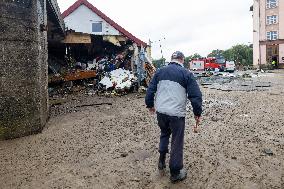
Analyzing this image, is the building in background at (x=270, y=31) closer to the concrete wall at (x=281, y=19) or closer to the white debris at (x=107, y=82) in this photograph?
the concrete wall at (x=281, y=19)

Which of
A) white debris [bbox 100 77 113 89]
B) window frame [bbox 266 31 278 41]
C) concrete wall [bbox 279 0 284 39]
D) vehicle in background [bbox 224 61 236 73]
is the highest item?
concrete wall [bbox 279 0 284 39]

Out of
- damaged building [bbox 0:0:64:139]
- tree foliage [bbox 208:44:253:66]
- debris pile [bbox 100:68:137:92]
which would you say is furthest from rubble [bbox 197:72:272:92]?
tree foliage [bbox 208:44:253:66]

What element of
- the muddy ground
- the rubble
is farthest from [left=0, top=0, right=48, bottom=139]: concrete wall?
the rubble

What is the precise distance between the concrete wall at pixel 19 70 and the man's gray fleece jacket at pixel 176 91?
386 centimetres

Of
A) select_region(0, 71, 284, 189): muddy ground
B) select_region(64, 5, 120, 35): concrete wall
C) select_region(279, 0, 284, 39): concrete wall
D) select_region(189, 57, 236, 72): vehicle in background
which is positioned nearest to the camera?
select_region(0, 71, 284, 189): muddy ground

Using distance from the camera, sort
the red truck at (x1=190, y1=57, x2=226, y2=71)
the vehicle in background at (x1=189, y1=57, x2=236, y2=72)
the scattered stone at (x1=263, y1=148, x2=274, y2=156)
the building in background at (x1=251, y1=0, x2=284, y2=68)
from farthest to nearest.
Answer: the building in background at (x1=251, y1=0, x2=284, y2=68) → the red truck at (x1=190, y1=57, x2=226, y2=71) → the vehicle in background at (x1=189, y1=57, x2=236, y2=72) → the scattered stone at (x1=263, y1=148, x2=274, y2=156)

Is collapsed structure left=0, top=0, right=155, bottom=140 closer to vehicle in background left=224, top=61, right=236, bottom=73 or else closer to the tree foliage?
vehicle in background left=224, top=61, right=236, bottom=73

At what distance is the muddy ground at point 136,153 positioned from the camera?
4676 millimetres

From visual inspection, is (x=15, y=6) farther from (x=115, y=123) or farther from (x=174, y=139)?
(x=174, y=139)

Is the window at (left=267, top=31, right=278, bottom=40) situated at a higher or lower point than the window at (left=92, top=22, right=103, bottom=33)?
higher

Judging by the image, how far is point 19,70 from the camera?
23.2 ft

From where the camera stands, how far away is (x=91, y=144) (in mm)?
6602

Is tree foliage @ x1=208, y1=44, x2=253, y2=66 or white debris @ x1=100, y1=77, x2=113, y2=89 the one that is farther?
tree foliage @ x1=208, y1=44, x2=253, y2=66

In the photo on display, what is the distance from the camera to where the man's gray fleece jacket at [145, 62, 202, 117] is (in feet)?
14.8
